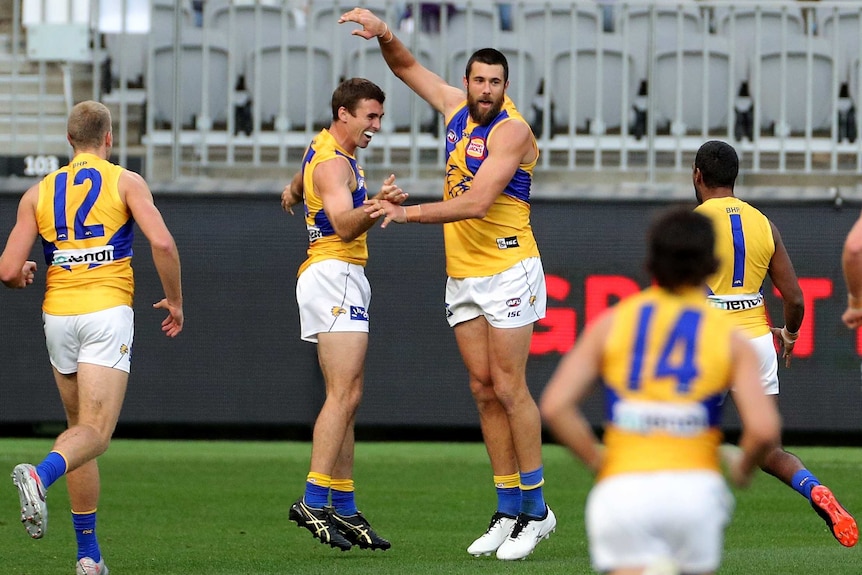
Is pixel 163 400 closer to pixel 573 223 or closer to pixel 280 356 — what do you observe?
pixel 280 356

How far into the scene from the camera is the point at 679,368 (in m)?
3.51

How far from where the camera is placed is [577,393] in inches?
139

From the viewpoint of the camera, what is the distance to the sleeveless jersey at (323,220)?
7051 mm

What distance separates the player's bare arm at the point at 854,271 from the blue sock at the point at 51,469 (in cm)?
307

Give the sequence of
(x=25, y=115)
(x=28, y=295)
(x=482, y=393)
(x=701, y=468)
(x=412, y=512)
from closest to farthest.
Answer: (x=701, y=468) → (x=482, y=393) → (x=412, y=512) → (x=28, y=295) → (x=25, y=115)

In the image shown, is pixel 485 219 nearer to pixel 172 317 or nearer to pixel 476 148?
pixel 476 148

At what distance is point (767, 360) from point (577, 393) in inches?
A: 141

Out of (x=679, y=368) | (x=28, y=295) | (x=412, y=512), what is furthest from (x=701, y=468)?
(x=28, y=295)

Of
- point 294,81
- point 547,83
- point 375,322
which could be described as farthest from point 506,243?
point 294,81

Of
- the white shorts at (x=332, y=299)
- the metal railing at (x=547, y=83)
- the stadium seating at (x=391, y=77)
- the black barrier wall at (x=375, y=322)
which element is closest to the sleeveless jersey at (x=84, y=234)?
the white shorts at (x=332, y=299)

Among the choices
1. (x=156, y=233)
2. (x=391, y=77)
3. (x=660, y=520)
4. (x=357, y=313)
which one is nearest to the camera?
(x=660, y=520)

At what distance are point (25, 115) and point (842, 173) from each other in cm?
679

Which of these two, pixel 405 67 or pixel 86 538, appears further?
pixel 405 67

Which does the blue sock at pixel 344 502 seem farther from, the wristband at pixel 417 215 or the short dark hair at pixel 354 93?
the short dark hair at pixel 354 93
